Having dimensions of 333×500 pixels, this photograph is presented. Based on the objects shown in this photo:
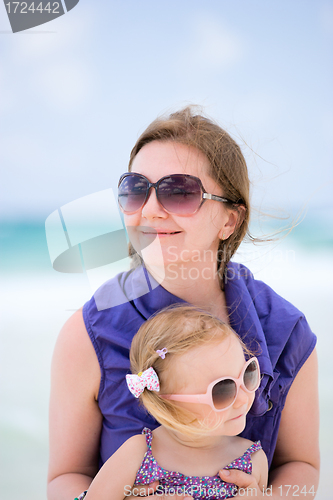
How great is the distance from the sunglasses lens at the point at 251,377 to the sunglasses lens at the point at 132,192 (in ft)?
2.46

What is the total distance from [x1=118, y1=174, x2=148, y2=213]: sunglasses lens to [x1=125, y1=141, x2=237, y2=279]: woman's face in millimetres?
28

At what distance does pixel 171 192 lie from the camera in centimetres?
157

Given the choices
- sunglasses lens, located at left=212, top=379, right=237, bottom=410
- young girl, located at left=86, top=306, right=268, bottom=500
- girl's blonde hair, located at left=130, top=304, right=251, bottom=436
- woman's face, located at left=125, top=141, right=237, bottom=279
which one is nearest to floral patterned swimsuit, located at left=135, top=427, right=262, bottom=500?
young girl, located at left=86, top=306, right=268, bottom=500

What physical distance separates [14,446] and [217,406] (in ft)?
6.88

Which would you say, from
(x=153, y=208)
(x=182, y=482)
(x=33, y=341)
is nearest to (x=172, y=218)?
(x=153, y=208)

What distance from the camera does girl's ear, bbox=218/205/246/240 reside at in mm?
1787

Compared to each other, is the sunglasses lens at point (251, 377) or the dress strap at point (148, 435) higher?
the sunglasses lens at point (251, 377)

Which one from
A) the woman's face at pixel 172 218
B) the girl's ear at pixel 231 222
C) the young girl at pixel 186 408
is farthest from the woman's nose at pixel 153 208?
the young girl at pixel 186 408

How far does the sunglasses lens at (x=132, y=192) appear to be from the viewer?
63.4 inches

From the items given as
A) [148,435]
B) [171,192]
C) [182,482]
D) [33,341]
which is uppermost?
[171,192]

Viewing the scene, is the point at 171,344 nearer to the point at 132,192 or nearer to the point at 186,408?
the point at 186,408

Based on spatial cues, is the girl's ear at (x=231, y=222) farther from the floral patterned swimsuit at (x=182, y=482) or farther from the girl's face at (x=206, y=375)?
the floral patterned swimsuit at (x=182, y=482)

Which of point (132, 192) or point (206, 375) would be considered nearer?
point (206, 375)

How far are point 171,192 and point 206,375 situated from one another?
0.69m
